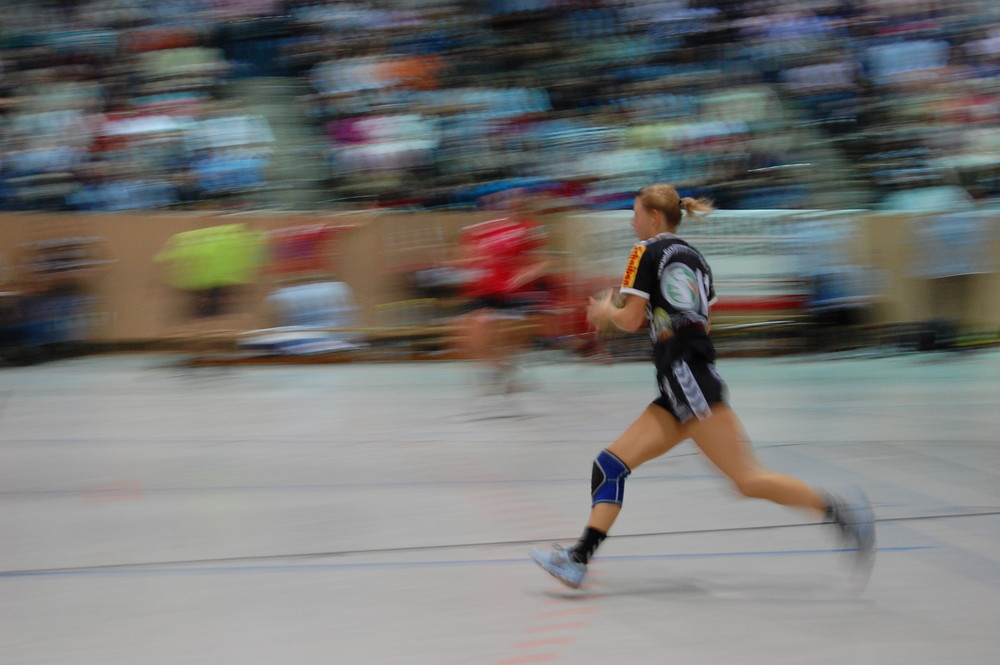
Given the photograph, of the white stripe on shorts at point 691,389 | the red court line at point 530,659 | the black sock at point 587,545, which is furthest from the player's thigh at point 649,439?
the red court line at point 530,659

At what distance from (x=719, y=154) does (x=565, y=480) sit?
317 inches

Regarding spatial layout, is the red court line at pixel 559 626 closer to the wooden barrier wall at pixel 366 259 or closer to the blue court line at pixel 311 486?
the blue court line at pixel 311 486

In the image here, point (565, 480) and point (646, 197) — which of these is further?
point (565, 480)

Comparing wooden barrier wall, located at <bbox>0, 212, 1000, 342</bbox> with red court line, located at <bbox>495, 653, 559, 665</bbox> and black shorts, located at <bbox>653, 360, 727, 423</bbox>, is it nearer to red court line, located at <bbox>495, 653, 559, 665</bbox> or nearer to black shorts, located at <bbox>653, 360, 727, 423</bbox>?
black shorts, located at <bbox>653, 360, 727, 423</bbox>

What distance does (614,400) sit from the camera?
31.0 feet

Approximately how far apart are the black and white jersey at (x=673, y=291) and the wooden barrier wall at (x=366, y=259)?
7.74m

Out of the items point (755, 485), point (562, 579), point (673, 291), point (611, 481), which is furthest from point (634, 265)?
point (562, 579)

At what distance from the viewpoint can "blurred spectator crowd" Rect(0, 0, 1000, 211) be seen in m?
12.8

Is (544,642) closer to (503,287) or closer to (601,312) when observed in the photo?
(601,312)

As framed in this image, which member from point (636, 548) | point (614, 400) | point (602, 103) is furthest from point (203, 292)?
point (636, 548)

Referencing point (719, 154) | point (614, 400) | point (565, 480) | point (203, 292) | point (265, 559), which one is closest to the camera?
point (265, 559)

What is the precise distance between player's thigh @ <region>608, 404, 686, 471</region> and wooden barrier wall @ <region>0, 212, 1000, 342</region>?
7.72 metres

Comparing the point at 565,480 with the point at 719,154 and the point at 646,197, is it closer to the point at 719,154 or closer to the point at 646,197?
the point at 646,197

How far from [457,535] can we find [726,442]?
5.09 ft
